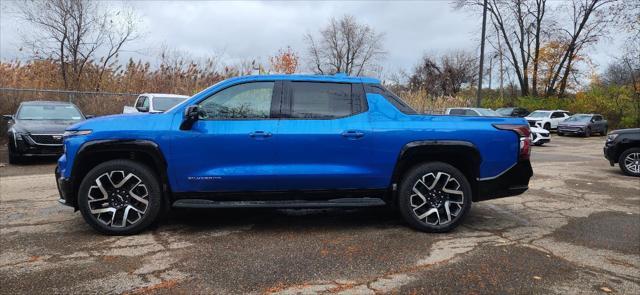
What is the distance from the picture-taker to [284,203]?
4902 mm

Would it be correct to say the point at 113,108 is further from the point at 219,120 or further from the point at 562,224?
the point at 562,224

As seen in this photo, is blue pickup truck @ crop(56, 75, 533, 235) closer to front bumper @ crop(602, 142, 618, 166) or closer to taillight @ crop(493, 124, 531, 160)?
taillight @ crop(493, 124, 531, 160)

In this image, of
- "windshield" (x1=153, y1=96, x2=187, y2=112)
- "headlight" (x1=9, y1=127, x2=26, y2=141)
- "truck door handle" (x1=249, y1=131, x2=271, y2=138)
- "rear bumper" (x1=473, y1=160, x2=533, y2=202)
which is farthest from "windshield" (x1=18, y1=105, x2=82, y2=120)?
"rear bumper" (x1=473, y1=160, x2=533, y2=202)

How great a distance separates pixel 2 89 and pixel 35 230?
12602mm

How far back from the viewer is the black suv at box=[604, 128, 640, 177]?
1065cm

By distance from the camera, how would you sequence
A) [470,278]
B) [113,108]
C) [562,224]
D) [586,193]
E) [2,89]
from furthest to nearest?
1. [113,108]
2. [2,89]
3. [586,193]
4. [562,224]
5. [470,278]

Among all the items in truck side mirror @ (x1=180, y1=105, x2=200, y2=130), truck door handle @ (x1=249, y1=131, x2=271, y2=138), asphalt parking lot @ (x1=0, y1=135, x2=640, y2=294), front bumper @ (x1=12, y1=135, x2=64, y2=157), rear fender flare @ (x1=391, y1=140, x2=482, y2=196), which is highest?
truck side mirror @ (x1=180, y1=105, x2=200, y2=130)

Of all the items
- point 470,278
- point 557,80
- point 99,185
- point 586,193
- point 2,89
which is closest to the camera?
point 470,278

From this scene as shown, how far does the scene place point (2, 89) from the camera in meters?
15.1

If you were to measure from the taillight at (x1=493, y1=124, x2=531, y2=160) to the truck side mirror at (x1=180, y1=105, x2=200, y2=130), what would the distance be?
10.4ft

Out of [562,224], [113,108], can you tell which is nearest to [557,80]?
[113,108]

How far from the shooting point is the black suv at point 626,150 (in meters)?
10.6

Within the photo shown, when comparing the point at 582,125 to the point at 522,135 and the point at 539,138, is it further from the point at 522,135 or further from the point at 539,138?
the point at 522,135

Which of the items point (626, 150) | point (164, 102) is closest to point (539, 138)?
point (626, 150)
